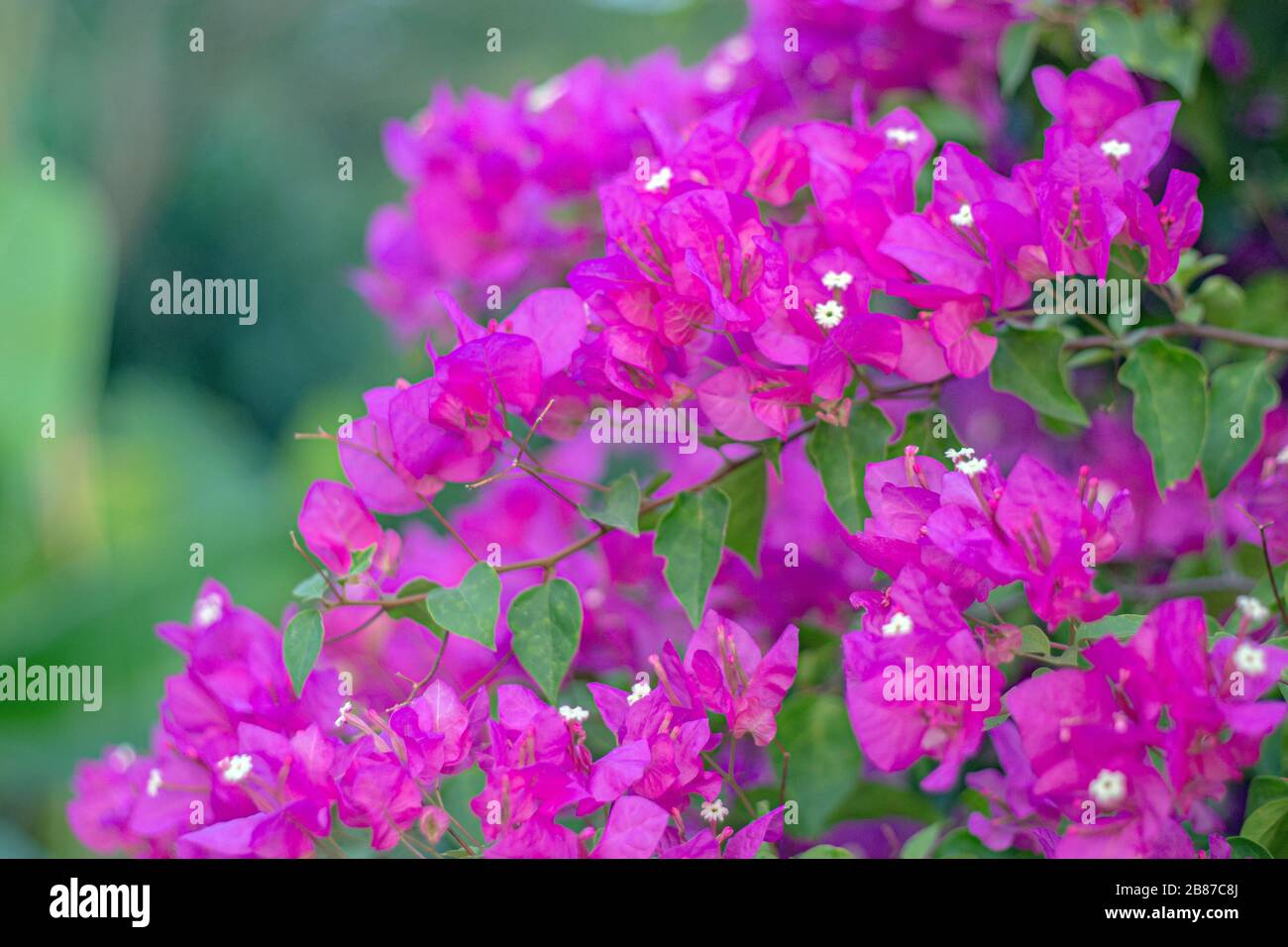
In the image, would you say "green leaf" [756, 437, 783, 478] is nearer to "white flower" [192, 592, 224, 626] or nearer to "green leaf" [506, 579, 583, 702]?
"green leaf" [506, 579, 583, 702]

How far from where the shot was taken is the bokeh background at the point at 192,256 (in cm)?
176

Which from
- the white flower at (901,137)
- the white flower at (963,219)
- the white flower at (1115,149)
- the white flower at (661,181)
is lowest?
the white flower at (963,219)

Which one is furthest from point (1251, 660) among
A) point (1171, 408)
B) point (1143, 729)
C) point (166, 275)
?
point (166, 275)

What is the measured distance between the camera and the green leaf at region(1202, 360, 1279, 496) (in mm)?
589

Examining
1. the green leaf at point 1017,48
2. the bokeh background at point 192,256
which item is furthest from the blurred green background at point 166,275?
the green leaf at point 1017,48

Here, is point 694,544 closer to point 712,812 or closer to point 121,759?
point 712,812

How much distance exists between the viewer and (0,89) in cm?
251

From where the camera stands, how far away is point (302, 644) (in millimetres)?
507

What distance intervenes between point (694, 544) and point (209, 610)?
0.25 m

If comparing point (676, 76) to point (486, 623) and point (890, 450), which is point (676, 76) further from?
point (486, 623)

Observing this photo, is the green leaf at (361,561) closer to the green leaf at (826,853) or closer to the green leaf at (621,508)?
the green leaf at (621,508)

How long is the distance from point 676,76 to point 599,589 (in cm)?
46

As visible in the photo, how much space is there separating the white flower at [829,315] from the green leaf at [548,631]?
16 centimetres
